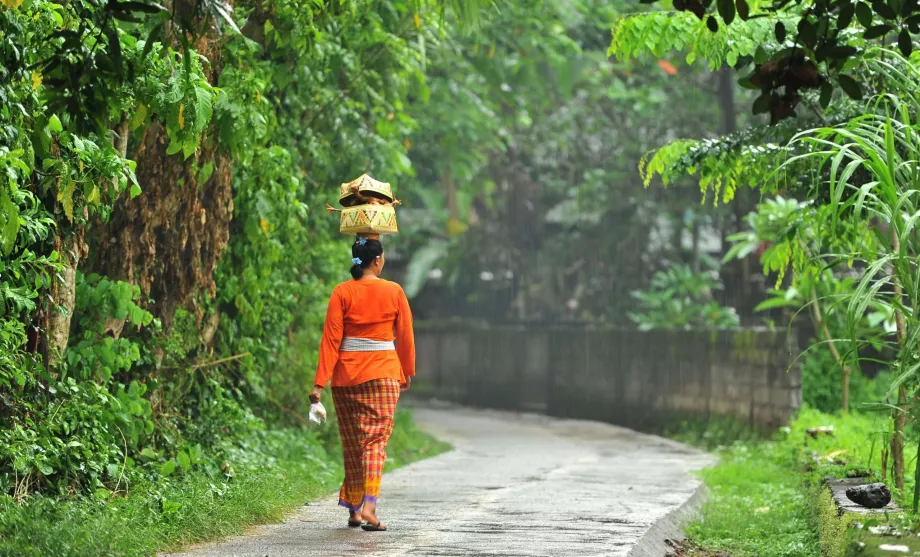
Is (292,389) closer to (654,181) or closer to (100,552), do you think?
(100,552)

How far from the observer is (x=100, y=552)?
569cm

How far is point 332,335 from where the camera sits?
769cm

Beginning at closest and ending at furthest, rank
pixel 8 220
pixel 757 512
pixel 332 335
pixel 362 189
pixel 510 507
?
pixel 8 220
pixel 332 335
pixel 362 189
pixel 510 507
pixel 757 512

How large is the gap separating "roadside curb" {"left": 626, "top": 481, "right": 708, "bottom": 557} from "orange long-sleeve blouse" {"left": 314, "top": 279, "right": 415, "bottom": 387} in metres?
1.74

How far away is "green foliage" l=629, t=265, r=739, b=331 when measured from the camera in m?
18.5

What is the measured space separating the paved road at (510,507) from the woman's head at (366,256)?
1.52 m

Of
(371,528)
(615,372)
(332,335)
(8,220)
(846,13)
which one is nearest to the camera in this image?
(846,13)

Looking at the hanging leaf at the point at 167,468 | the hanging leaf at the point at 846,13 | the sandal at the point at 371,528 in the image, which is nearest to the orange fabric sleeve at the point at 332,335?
the sandal at the point at 371,528

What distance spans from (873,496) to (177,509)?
3.63m

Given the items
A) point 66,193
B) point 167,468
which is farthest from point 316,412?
point 66,193

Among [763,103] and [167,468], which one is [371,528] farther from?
[763,103]

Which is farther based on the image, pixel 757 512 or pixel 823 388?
pixel 823 388

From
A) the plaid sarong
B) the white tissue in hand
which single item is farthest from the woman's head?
the white tissue in hand

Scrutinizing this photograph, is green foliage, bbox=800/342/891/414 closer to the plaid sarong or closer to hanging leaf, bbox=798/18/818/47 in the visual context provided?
the plaid sarong
